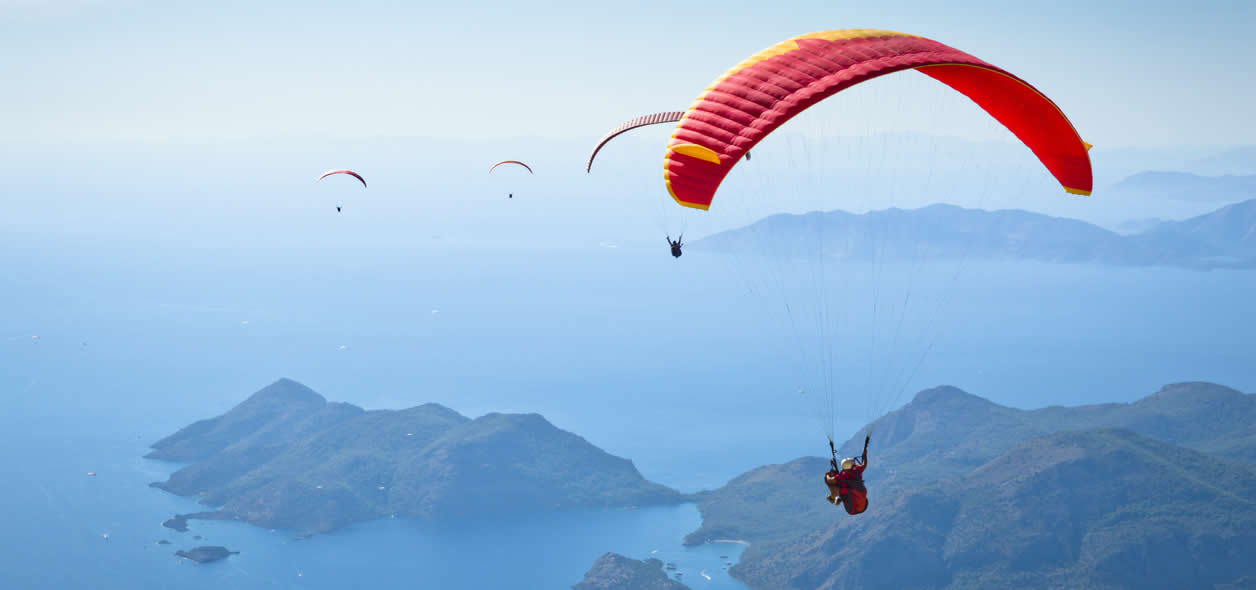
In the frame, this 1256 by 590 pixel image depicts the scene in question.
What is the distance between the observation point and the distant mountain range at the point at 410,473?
498 feet

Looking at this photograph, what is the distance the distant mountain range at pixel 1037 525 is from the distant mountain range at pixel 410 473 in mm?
27628

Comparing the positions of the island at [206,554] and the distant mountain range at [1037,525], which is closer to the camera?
the distant mountain range at [1037,525]

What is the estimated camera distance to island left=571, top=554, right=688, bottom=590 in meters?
116

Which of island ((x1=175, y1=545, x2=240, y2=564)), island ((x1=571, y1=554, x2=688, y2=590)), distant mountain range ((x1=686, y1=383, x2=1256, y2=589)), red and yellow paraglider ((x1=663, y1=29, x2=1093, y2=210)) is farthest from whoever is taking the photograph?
island ((x1=175, y1=545, x2=240, y2=564))

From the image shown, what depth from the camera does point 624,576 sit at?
11819cm

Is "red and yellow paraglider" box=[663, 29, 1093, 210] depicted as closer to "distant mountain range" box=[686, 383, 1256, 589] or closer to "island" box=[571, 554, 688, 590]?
"distant mountain range" box=[686, 383, 1256, 589]

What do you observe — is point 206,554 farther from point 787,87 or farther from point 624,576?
point 787,87

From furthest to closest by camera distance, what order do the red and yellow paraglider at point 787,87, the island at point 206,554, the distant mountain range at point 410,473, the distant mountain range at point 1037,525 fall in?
the distant mountain range at point 410,473, the island at point 206,554, the distant mountain range at point 1037,525, the red and yellow paraglider at point 787,87

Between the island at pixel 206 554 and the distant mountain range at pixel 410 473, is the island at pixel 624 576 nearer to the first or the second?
the distant mountain range at pixel 410 473

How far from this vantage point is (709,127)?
18391 millimetres

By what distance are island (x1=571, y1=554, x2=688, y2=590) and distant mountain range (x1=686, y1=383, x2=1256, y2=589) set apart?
33.0 feet

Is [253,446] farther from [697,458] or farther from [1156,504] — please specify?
[1156,504]

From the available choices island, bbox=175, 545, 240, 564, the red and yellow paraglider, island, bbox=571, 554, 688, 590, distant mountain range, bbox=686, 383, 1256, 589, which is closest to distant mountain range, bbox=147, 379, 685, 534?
island, bbox=175, 545, 240, 564

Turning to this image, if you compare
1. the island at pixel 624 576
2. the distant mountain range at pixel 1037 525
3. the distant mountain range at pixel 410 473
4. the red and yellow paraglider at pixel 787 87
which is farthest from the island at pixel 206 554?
the red and yellow paraglider at pixel 787 87
